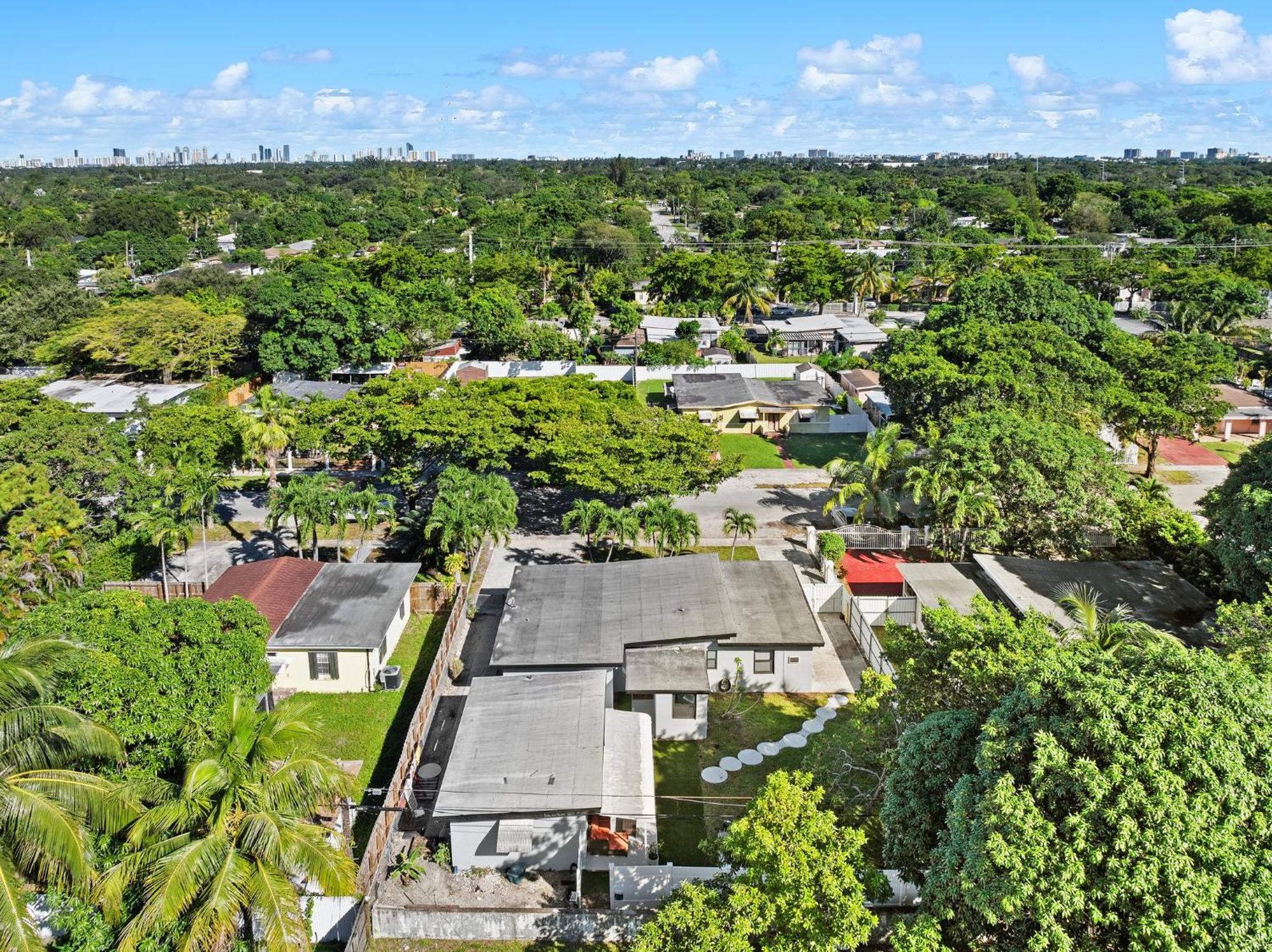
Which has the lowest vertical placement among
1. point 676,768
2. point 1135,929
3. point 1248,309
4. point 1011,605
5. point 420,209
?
point 676,768

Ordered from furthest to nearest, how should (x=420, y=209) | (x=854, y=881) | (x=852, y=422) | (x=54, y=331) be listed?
(x=420, y=209)
(x=54, y=331)
(x=852, y=422)
(x=854, y=881)

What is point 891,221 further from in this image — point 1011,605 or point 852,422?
point 1011,605

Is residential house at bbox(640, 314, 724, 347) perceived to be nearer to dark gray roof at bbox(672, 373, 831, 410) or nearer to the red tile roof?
dark gray roof at bbox(672, 373, 831, 410)

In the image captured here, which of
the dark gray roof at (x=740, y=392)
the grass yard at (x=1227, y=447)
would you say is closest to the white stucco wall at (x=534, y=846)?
the dark gray roof at (x=740, y=392)

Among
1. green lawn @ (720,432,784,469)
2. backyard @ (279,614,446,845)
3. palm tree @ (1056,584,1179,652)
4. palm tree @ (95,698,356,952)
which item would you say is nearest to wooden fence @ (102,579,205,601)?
backyard @ (279,614,446,845)

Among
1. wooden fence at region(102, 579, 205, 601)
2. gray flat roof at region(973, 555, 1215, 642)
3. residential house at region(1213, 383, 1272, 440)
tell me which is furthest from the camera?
residential house at region(1213, 383, 1272, 440)

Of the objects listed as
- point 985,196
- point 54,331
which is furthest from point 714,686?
point 985,196

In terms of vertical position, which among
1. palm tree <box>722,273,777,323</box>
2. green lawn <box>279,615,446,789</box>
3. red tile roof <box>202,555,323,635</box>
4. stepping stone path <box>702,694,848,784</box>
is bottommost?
green lawn <box>279,615,446,789</box>

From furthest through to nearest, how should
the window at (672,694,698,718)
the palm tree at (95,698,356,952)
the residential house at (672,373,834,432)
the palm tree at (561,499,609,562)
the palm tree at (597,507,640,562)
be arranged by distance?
1. the residential house at (672,373,834,432)
2. the palm tree at (561,499,609,562)
3. the palm tree at (597,507,640,562)
4. the window at (672,694,698,718)
5. the palm tree at (95,698,356,952)
